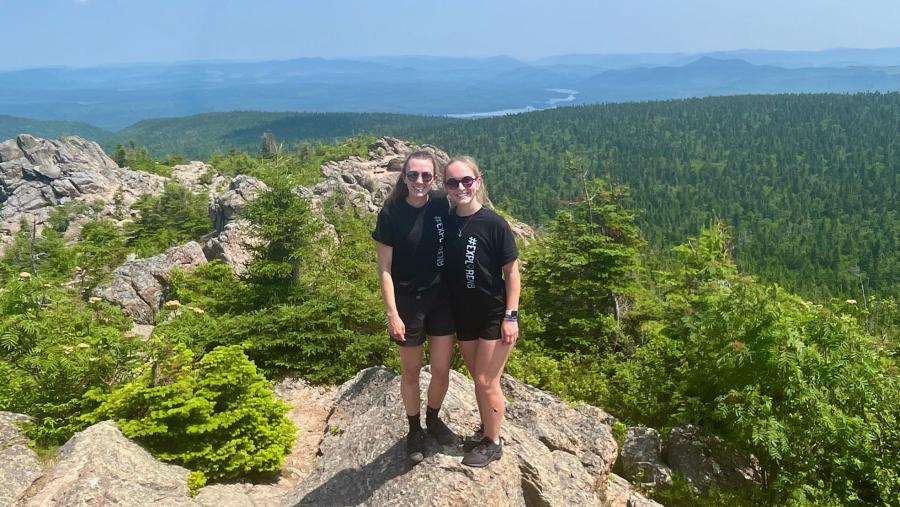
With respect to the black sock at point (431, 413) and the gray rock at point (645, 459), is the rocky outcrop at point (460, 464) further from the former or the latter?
the gray rock at point (645, 459)

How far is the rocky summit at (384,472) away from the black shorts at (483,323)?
137 centimetres

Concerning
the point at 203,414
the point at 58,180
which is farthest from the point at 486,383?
the point at 58,180

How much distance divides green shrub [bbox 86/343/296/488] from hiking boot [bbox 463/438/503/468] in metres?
2.50

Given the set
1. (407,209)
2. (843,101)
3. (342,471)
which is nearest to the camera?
(407,209)

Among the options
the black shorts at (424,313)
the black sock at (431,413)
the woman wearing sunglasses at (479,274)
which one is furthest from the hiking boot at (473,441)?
the black shorts at (424,313)

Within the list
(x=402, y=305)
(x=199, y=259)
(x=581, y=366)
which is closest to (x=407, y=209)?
(x=402, y=305)

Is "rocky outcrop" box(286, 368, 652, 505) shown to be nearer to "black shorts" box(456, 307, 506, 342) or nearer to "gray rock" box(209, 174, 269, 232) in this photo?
"black shorts" box(456, 307, 506, 342)

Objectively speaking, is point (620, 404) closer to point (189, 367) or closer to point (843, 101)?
point (189, 367)

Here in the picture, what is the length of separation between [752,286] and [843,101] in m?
203

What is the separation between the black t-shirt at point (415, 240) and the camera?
467 centimetres

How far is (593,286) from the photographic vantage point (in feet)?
51.2

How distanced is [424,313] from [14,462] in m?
4.42

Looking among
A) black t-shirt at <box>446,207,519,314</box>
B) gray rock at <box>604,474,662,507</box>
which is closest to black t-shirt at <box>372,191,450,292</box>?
black t-shirt at <box>446,207,519,314</box>

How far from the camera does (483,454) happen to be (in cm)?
522
